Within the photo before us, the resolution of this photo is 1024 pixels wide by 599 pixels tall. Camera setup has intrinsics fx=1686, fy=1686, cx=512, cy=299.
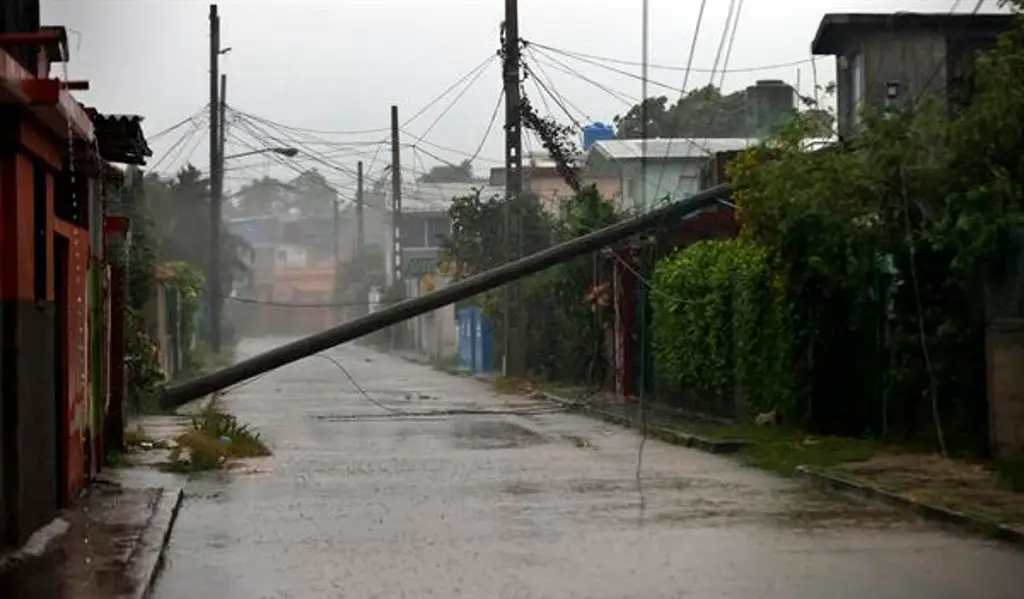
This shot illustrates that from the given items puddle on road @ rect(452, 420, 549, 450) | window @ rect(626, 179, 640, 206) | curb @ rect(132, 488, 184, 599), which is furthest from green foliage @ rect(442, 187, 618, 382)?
curb @ rect(132, 488, 184, 599)

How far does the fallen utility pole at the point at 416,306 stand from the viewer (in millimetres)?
28047

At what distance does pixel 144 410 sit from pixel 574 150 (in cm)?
1783

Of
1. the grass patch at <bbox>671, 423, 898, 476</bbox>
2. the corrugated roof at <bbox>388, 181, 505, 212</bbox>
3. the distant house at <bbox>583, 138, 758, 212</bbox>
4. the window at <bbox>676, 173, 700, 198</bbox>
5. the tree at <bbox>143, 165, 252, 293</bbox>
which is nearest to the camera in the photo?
the grass patch at <bbox>671, 423, 898, 476</bbox>

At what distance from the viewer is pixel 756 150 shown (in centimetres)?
2439

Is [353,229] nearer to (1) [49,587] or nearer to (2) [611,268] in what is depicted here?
(2) [611,268]

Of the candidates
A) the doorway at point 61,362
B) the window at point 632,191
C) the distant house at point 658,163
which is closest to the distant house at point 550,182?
the window at point 632,191

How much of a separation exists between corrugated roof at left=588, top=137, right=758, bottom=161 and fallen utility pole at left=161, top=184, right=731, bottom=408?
74.6ft

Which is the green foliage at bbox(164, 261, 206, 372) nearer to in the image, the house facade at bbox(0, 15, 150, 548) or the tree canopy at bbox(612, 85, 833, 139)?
the tree canopy at bbox(612, 85, 833, 139)

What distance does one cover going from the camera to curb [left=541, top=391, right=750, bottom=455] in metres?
22.9

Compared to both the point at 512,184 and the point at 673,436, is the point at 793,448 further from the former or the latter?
the point at 512,184

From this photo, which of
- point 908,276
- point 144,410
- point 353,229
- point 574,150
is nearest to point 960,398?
point 908,276

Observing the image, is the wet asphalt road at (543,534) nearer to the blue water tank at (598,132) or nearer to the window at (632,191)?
the window at (632,191)

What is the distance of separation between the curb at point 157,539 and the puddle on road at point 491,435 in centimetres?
801

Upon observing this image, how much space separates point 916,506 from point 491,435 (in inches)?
500
